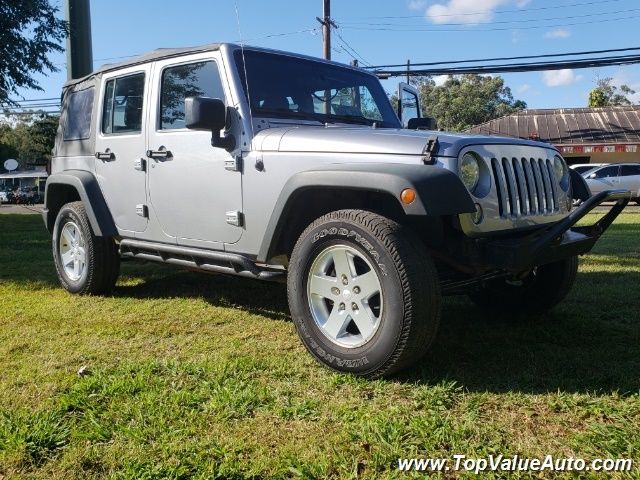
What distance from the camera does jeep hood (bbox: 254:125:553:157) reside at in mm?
3064

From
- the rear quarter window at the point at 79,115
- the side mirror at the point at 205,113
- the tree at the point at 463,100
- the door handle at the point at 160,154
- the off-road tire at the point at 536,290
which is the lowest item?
the off-road tire at the point at 536,290

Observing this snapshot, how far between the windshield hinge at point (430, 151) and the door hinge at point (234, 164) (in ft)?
4.28

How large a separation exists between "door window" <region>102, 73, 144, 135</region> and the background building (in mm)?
26737

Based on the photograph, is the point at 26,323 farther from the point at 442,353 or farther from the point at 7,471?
the point at 442,353

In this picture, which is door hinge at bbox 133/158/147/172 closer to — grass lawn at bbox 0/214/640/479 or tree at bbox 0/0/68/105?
grass lawn at bbox 0/214/640/479

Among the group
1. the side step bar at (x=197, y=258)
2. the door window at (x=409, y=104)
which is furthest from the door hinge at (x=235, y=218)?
the door window at (x=409, y=104)

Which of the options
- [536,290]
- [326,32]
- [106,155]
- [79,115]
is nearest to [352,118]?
[536,290]

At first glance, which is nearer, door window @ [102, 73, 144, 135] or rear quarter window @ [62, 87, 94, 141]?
door window @ [102, 73, 144, 135]

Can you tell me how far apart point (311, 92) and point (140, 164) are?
1.43 m

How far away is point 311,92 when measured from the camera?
4281 millimetres

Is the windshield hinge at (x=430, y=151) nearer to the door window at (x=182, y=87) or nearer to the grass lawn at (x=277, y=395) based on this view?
the grass lawn at (x=277, y=395)

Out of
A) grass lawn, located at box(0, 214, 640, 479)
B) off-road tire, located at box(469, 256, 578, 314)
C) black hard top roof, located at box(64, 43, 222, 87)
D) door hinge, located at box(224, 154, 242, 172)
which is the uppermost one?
black hard top roof, located at box(64, 43, 222, 87)

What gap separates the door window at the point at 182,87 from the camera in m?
4.09

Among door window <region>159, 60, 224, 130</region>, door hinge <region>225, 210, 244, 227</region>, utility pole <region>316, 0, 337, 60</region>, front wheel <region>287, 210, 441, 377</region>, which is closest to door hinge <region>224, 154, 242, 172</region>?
door hinge <region>225, 210, 244, 227</region>
